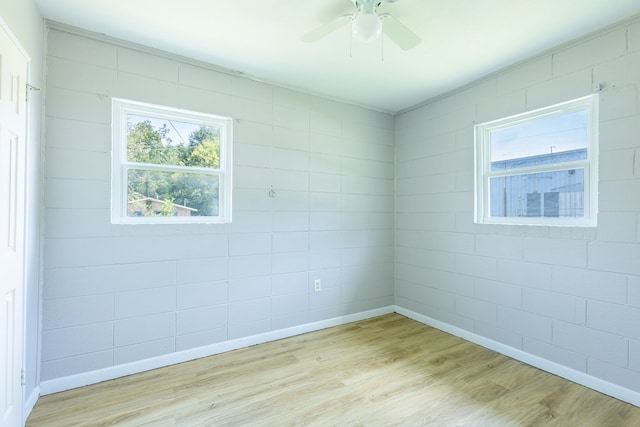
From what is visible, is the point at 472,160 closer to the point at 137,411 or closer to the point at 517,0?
the point at 517,0

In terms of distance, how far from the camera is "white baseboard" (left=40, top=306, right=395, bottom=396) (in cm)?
217

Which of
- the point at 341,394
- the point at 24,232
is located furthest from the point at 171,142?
the point at 341,394

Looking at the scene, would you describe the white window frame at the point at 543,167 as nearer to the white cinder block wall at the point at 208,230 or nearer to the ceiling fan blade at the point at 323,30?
the white cinder block wall at the point at 208,230

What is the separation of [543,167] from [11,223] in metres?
3.72

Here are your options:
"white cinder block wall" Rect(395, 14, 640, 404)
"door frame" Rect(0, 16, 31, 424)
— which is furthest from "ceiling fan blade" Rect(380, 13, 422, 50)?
"door frame" Rect(0, 16, 31, 424)

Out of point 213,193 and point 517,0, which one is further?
point 213,193

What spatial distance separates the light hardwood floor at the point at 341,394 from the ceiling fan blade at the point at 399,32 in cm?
239

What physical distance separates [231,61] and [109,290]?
7.03 ft

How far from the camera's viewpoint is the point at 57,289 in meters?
2.15

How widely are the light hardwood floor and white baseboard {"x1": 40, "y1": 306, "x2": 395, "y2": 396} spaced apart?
58 mm

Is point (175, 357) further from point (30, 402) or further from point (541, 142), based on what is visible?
point (541, 142)

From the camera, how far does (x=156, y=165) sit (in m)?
2.52

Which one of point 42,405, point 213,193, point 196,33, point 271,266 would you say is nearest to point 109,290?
point 42,405

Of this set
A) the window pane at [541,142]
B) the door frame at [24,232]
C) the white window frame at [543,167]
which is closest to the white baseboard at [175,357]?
the door frame at [24,232]
